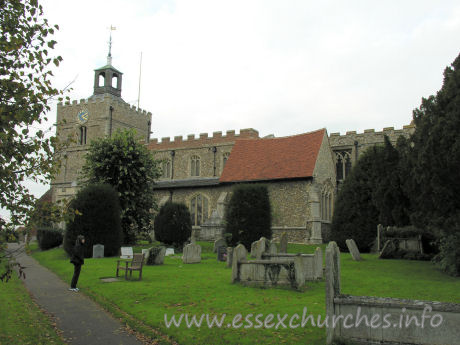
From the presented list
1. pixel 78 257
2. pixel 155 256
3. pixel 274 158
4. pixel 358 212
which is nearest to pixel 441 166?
pixel 78 257

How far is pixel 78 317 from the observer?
8.67 meters

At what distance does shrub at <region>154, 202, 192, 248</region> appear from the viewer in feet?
84.6

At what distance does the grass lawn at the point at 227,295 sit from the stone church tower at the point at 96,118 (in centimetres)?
2968

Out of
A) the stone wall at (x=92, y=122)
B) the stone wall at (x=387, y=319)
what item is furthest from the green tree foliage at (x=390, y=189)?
the stone wall at (x=92, y=122)

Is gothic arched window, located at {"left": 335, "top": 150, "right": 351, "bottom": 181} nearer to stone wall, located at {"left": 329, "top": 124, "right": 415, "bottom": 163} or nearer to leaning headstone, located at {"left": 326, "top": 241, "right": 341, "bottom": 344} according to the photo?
stone wall, located at {"left": 329, "top": 124, "right": 415, "bottom": 163}

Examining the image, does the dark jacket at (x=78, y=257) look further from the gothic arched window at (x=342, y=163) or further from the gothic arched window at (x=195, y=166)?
the gothic arched window at (x=342, y=163)

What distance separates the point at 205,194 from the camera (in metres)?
33.9

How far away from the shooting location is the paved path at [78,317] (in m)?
7.01

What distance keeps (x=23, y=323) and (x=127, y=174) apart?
19138mm

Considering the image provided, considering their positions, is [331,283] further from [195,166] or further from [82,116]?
[82,116]

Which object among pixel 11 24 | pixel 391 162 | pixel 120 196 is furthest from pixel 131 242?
pixel 11 24

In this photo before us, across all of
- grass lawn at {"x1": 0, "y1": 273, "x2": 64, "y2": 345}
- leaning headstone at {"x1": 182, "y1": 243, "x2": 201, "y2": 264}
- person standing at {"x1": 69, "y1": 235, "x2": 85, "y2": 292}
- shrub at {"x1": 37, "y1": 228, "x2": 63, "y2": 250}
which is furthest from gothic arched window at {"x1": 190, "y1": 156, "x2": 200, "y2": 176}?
grass lawn at {"x1": 0, "y1": 273, "x2": 64, "y2": 345}

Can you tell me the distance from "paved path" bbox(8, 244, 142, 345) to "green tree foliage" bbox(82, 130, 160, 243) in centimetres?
1353

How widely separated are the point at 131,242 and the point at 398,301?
78.3ft
